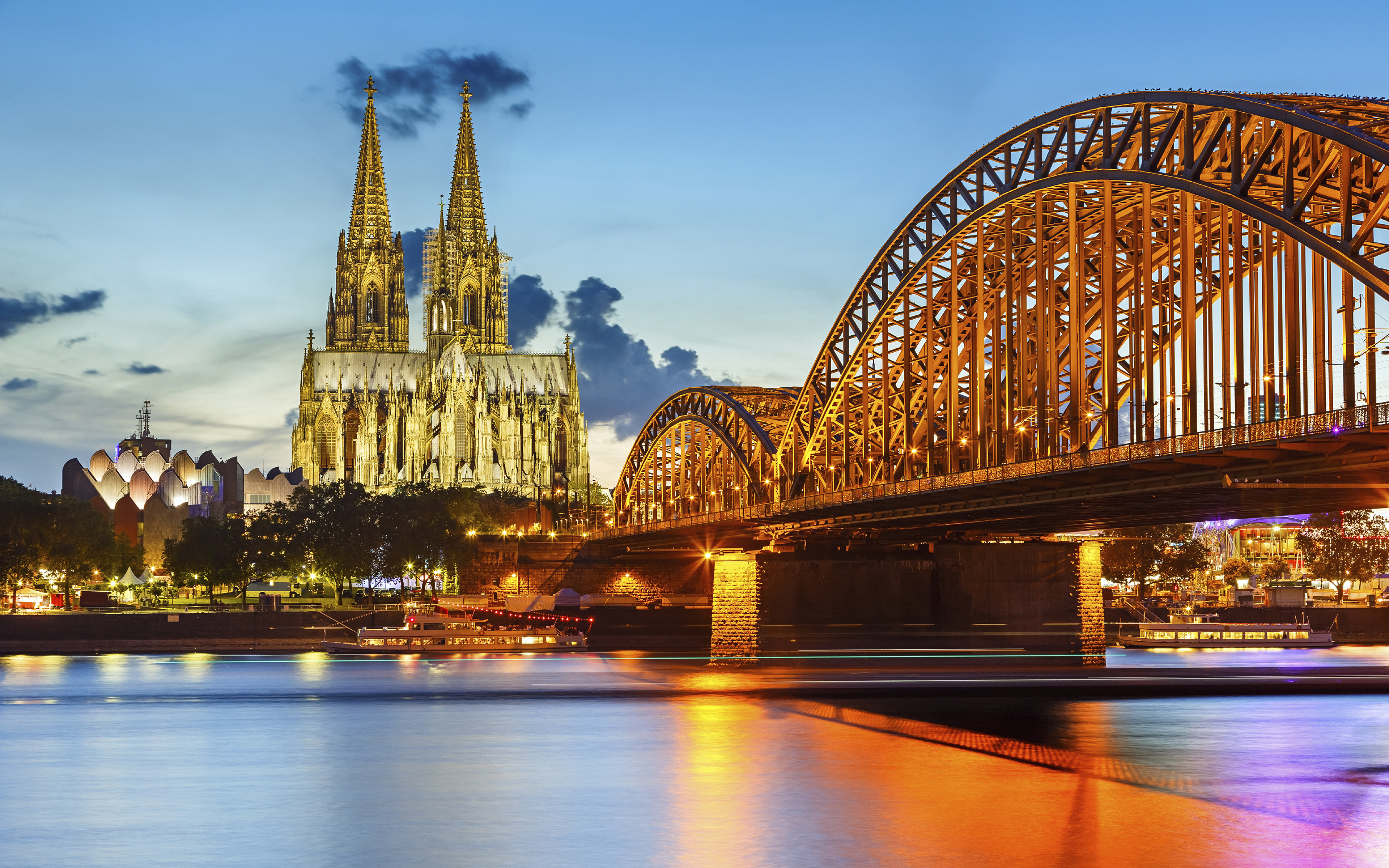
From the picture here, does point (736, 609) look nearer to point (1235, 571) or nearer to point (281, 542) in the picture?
point (281, 542)

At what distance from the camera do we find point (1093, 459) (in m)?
51.5

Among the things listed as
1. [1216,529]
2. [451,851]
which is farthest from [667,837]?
[1216,529]

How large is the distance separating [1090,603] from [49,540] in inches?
3283

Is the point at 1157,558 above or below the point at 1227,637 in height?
above

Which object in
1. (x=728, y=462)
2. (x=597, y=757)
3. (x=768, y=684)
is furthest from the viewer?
(x=728, y=462)

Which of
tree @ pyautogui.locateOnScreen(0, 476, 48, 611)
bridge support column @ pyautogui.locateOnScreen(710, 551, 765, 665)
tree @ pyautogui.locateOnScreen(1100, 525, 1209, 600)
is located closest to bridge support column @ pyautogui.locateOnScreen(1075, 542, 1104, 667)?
bridge support column @ pyautogui.locateOnScreen(710, 551, 765, 665)

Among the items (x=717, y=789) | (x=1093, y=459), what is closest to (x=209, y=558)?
(x=1093, y=459)

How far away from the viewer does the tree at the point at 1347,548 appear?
145m

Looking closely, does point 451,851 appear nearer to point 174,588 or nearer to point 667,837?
point 667,837

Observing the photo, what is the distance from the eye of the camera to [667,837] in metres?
26.3

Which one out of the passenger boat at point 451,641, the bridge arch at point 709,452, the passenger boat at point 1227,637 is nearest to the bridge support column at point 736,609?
the bridge arch at point 709,452

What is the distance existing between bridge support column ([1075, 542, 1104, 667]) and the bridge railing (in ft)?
48.4

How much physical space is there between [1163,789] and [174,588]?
458 ft

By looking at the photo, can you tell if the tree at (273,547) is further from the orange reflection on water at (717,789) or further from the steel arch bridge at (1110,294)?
the orange reflection on water at (717,789)
